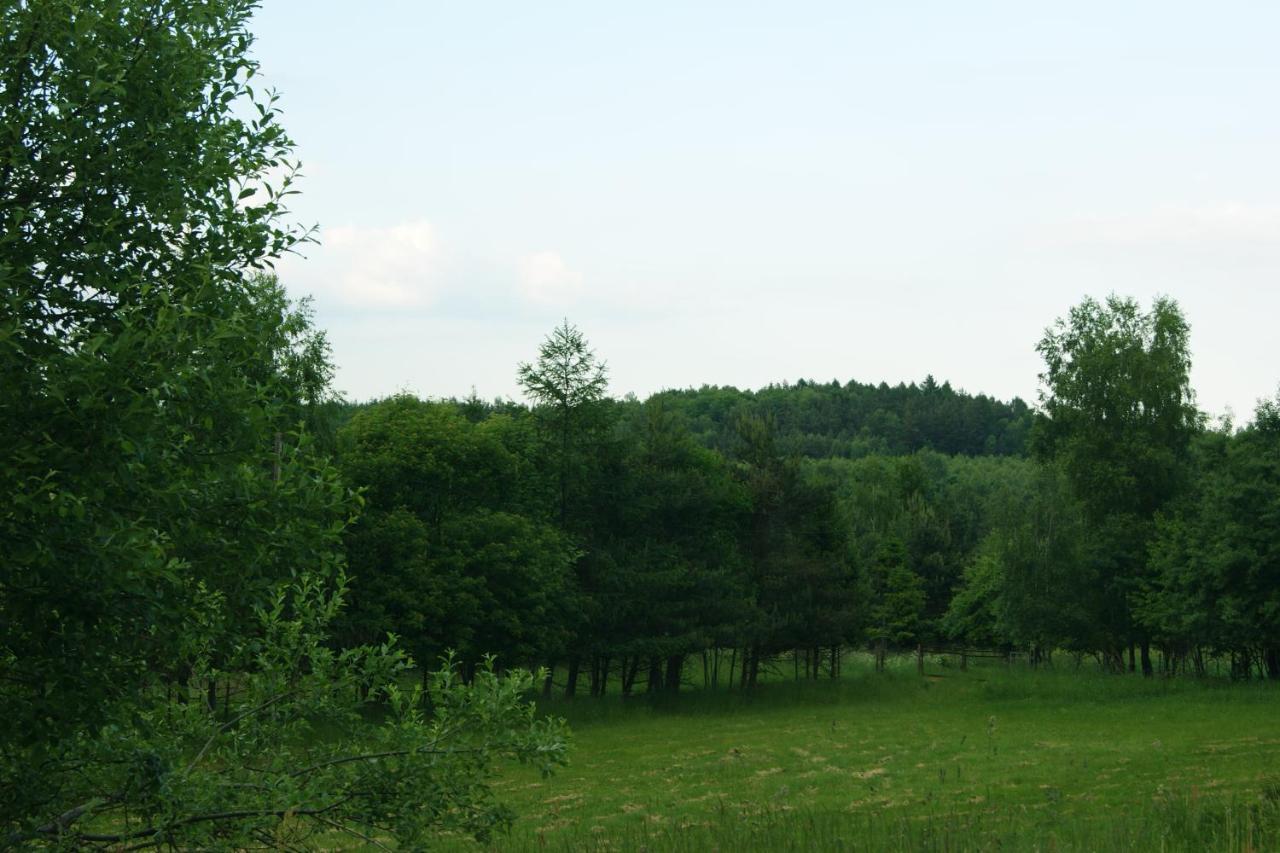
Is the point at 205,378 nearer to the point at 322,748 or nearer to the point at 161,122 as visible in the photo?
the point at 161,122

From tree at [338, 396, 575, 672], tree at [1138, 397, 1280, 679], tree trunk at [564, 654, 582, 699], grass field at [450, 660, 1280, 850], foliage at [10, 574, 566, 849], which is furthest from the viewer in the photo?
tree trunk at [564, 654, 582, 699]

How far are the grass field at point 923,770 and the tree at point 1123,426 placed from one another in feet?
18.4

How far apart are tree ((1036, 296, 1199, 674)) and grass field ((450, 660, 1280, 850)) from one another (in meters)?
5.61

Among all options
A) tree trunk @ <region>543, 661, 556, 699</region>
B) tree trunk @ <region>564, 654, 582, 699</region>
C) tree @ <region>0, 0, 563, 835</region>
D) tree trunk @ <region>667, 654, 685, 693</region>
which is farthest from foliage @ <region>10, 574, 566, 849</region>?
tree trunk @ <region>667, 654, 685, 693</region>

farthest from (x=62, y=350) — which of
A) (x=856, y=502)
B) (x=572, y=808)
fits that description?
(x=856, y=502)

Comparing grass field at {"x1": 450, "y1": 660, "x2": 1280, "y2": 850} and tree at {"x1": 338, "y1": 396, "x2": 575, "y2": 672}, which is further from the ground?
tree at {"x1": 338, "y1": 396, "x2": 575, "y2": 672}

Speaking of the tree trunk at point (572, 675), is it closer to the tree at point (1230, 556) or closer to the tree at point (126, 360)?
the tree at point (1230, 556)

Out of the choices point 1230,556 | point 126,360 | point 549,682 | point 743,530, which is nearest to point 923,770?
point 1230,556

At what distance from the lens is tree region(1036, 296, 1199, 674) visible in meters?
52.5

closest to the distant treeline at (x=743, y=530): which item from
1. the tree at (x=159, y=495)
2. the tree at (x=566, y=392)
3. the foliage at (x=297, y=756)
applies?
the tree at (x=566, y=392)

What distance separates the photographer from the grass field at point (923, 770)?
1341 centimetres

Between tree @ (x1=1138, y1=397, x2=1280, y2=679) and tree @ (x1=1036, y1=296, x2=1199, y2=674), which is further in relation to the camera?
tree @ (x1=1036, y1=296, x2=1199, y2=674)

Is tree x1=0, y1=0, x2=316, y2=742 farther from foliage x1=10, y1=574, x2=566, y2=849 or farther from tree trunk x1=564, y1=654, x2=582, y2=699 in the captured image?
tree trunk x1=564, y1=654, x2=582, y2=699

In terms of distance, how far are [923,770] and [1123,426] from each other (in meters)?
30.8
